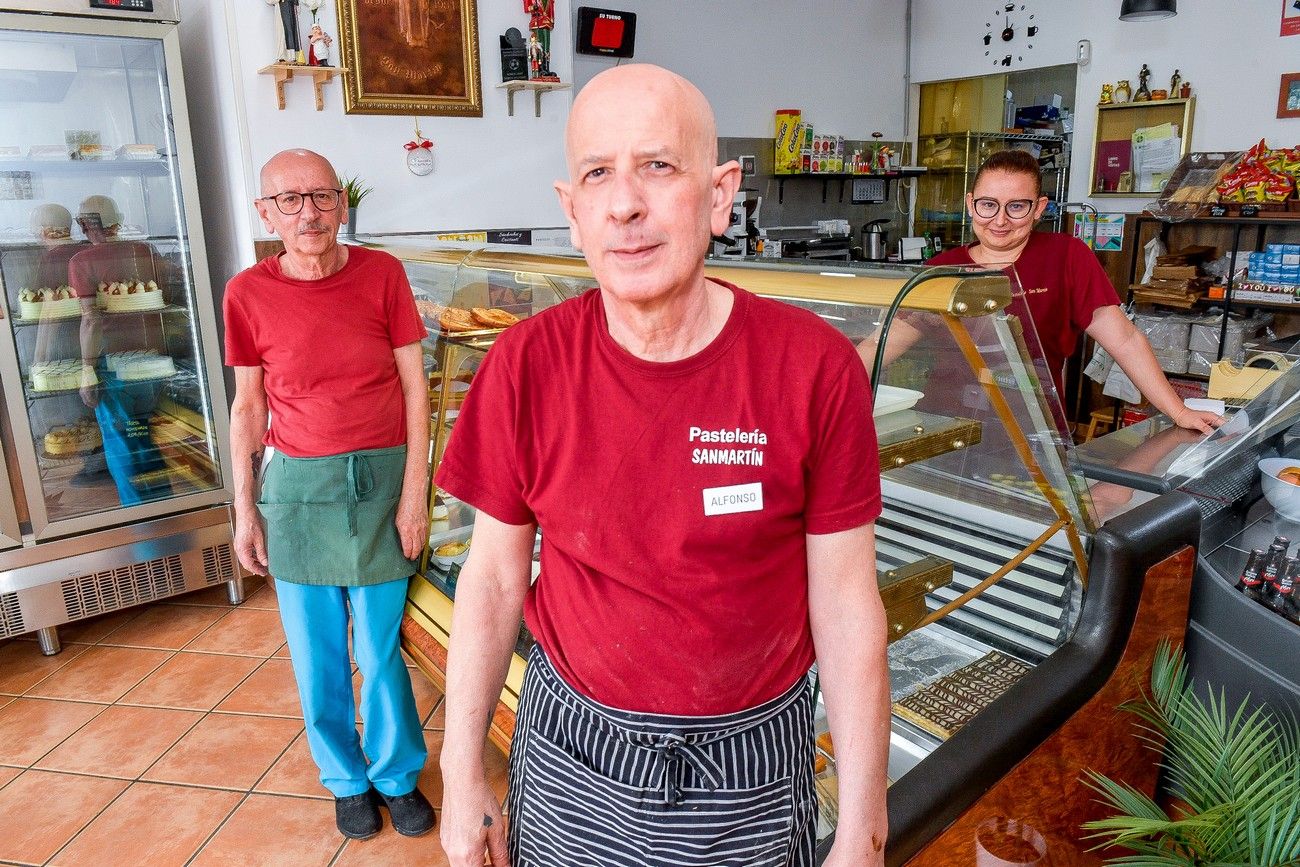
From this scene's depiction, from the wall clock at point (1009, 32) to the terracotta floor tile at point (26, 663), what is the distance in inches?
291

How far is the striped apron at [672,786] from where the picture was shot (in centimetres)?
115

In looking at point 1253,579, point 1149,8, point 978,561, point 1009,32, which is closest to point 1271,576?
point 1253,579

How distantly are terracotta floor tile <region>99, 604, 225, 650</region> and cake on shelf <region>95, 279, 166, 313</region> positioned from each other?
4.51 ft

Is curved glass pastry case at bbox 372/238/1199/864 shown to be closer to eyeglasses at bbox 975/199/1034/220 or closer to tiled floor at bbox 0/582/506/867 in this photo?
eyeglasses at bbox 975/199/1034/220

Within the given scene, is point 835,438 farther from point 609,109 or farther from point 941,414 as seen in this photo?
point 941,414

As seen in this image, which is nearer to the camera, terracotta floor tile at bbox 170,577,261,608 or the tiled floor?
the tiled floor

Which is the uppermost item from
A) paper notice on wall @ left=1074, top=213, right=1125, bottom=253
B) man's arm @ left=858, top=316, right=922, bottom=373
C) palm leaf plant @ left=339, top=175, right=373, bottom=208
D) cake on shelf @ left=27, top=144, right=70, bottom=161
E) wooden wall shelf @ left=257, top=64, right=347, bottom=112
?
wooden wall shelf @ left=257, top=64, right=347, bottom=112

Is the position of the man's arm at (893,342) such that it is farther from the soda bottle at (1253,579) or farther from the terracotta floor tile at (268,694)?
the terracotta floor tile at (268,694)

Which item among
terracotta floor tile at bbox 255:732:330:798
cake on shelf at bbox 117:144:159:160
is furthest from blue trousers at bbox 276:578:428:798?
cake on shelf at bbox 117:144:159:160

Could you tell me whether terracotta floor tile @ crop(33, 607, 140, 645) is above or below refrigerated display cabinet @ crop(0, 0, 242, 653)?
below

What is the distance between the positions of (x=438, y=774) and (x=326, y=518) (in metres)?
0.98

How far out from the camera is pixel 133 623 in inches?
159

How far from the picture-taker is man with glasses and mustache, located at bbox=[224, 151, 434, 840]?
2.41 metres

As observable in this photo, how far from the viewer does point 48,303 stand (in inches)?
150
